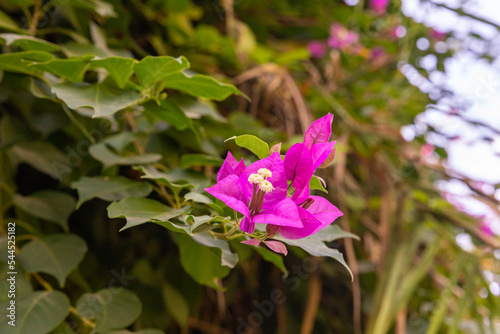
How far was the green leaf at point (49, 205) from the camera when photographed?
44cm

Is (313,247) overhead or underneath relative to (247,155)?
overhead

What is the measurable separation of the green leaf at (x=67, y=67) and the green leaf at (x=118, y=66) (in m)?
0.01

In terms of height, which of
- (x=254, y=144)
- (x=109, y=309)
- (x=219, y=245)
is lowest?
(x=109, y=309)

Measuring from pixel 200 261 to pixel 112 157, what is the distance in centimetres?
13

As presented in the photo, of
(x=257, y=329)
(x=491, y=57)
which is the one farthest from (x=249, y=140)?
(x=491, y=57)

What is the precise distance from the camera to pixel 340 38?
3.18ft

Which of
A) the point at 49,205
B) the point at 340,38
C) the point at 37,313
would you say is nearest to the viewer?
the point at 37,313

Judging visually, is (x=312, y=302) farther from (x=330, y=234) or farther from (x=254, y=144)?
(x=254, y=144)

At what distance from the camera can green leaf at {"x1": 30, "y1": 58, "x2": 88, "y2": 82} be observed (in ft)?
1.20

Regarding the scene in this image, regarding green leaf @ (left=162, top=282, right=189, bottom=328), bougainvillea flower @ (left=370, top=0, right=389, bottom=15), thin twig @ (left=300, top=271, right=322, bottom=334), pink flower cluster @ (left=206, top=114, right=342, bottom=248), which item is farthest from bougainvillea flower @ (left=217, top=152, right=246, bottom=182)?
bougainvillea flower @ (left=370, top=0, right=389, bottom=15)

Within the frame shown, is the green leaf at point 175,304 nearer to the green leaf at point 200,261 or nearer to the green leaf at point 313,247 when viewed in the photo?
the green leaf at point 200,261

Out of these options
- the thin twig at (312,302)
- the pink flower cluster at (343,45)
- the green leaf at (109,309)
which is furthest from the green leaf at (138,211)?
the pink flower cluster at (343,45)

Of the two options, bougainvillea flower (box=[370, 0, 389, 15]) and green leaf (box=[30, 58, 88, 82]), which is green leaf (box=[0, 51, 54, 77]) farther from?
bougainvillea flower (box=[370, 0, 389, 15])

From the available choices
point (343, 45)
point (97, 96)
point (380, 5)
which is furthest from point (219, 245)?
point (380, 5)
